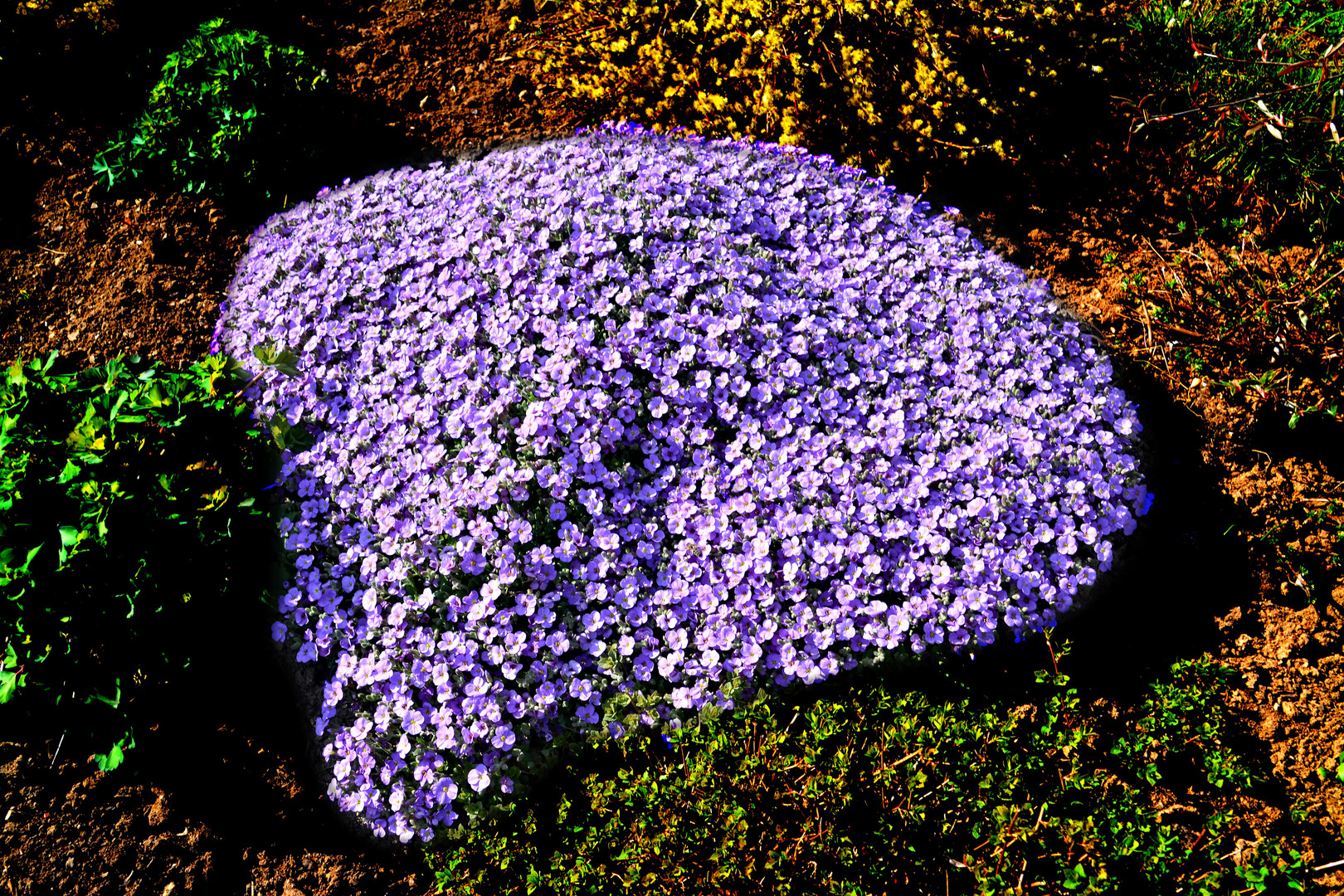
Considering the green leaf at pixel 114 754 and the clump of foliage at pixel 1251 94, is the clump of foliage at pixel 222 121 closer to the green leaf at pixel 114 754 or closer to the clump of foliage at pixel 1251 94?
the green leaf at pixel 114 754

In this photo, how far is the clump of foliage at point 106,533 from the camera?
2.83 meters

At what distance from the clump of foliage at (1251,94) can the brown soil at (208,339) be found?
278 mm

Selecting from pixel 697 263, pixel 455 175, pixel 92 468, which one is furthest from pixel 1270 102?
pixel 92 468

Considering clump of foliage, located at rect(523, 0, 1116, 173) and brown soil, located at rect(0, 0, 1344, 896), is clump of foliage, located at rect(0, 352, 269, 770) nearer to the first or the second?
brown soil, located at rect(0, 0, 1344, 896)

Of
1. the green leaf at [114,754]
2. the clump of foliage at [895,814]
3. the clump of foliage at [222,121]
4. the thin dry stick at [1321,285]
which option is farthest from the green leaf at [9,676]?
the thin dry stick at [1321,285]

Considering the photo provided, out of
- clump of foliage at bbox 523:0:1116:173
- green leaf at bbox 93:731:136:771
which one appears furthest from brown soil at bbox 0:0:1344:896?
clump of foliage at bbox 523:0:1116:173

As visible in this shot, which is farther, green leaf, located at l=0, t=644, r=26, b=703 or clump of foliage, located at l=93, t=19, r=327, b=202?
clump of foliage, located at l=93, t=19, r=327, b=202

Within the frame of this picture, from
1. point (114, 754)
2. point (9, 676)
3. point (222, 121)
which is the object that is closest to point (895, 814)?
point (114, 754)

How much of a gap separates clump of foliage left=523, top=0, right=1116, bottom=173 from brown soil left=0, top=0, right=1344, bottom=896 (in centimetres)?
41

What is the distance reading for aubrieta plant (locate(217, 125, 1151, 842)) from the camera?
9.66 feet

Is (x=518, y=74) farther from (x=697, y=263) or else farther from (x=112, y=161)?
(x=697, y=263)

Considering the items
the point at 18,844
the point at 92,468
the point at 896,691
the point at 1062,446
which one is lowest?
the point at 18,844

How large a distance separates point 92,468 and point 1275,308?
4983mm

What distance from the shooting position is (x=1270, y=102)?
4371mm
